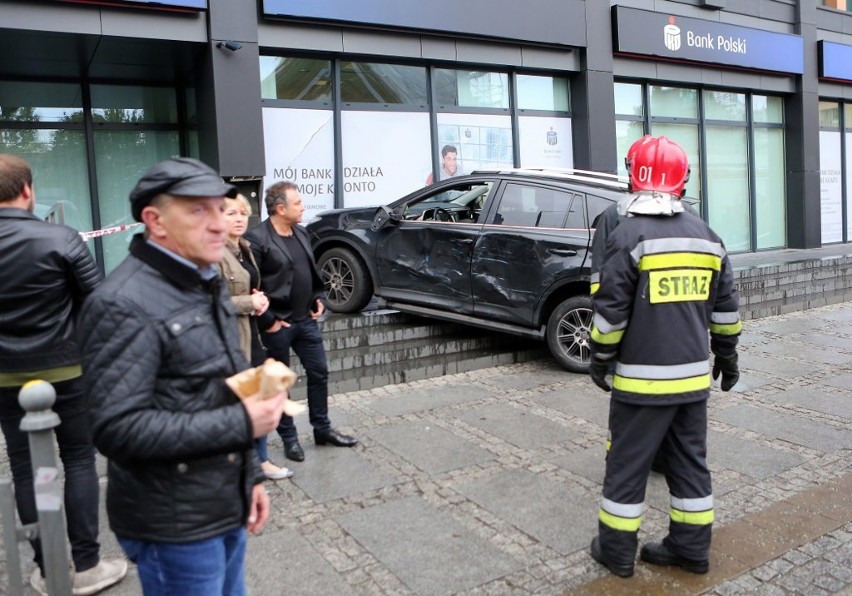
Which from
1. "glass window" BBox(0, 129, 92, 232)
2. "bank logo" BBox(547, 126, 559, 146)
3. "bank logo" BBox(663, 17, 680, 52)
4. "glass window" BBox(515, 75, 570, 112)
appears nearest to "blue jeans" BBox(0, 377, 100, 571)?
"glass window" BBox(0, 129, 92, 232)

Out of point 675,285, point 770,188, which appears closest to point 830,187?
point 770,188

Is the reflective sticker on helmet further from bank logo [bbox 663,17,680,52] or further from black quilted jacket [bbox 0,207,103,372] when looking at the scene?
bank logo [bbox 663,17,680,52]

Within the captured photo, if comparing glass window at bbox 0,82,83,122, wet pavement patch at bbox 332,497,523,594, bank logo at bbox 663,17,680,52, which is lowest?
wet pavement patch at bbox 332,497,523,594

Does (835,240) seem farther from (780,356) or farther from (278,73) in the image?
(278,73)

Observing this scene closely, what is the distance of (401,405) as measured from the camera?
6.27 metres

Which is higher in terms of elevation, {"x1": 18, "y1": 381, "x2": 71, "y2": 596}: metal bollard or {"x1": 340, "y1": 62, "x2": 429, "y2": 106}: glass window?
{"x1": 340, "y1": 62, "x2": 429, "y2": 106}: glass window

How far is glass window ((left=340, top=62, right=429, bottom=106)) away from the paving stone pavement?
5464 millimetres

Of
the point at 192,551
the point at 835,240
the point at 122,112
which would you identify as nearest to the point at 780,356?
the point at 192,551

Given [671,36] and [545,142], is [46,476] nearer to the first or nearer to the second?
[545,142]

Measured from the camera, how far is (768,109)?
643 inches

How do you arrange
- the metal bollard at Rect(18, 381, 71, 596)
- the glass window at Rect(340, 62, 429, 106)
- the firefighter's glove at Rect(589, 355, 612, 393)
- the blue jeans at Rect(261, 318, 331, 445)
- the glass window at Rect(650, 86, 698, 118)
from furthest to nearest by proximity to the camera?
the glass window at Rect(650, 86, 698, 118), the glass window at Rect(340, 62, 429, 106), the blue jeans at Rect(261, 318, 331, 445), the firefighter's glove at Rect(589, 355, 612, 393), the metal bollard at Rect(18, 381, 71, 596)

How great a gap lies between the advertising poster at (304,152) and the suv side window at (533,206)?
371cm

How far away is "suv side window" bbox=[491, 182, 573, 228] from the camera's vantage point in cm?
715

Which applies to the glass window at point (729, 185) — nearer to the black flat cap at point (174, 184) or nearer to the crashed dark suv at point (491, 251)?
the crashed dark suv at point (491, 251)
